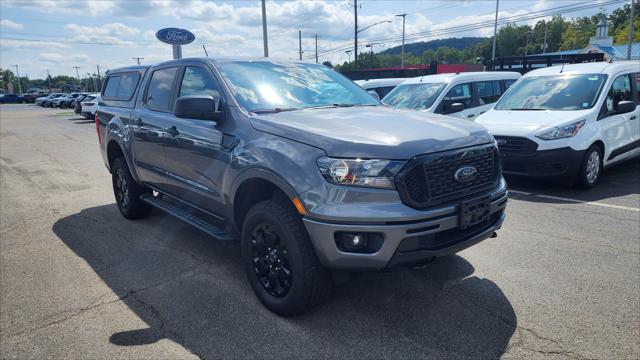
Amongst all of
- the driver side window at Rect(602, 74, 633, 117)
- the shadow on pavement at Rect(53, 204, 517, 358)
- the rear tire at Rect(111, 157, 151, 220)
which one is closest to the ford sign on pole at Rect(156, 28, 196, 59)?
the rear tire at Rect(111, 157, 151, 220)

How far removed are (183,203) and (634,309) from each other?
13.0 ft

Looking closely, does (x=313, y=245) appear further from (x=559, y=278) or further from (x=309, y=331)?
(x=559, y=278)

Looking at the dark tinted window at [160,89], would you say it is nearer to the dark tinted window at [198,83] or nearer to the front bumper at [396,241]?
the dark tinted window at [198,83]

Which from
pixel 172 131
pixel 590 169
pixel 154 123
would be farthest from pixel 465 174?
pixel 590 169

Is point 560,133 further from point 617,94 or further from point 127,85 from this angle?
point 127,85

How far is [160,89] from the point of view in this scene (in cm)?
486

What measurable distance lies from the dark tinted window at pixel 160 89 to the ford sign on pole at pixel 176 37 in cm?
1071

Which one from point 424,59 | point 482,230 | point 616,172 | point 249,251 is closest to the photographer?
point 482,230

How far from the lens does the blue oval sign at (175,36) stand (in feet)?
49.1

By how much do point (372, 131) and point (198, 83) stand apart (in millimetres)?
1947

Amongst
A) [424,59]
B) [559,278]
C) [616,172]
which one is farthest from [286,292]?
Result: [424,59]

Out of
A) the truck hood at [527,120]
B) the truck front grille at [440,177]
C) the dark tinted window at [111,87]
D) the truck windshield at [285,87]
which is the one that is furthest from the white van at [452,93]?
the truck front grille at [440,177]

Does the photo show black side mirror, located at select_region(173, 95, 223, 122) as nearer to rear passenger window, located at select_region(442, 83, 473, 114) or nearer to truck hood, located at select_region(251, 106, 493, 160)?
truck hood, located at select_region(251, 106, 493, 160)

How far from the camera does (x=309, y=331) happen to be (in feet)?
10.2
